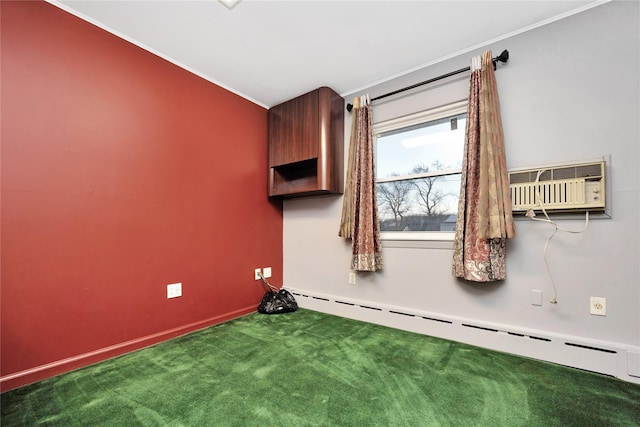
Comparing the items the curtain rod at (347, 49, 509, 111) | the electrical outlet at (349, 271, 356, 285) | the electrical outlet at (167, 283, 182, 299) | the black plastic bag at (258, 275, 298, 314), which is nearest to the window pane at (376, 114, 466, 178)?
the curtain rod at (347, 49, 509, 111)

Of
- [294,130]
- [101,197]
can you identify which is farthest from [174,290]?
[294,130]

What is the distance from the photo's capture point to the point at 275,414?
132 cm

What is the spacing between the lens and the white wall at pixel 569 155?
1650 mm

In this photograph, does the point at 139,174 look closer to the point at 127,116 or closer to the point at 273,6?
the point at 127,116

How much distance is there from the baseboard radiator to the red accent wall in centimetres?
141

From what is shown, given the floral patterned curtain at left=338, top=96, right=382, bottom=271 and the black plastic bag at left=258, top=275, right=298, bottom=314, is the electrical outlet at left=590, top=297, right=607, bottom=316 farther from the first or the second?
the black plastic bag at left=258, top=275, right=298, bottom=314

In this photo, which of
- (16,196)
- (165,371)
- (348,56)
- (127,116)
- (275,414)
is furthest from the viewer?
(348,56)

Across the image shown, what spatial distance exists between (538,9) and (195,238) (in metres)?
3.16

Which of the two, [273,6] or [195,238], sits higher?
[273,6]

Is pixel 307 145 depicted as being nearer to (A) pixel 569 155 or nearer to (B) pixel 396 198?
(B) pixel 396 198

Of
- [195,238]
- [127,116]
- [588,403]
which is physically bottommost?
[588,403]

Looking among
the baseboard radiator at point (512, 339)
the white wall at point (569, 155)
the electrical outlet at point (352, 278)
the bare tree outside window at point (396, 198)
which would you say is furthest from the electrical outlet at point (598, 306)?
the electrical outlet at point (352, 278)

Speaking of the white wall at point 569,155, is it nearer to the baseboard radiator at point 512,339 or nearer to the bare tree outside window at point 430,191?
the baseboard radiator at point 512,339

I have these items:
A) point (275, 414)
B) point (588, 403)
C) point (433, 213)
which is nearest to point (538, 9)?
point (433, 213)
